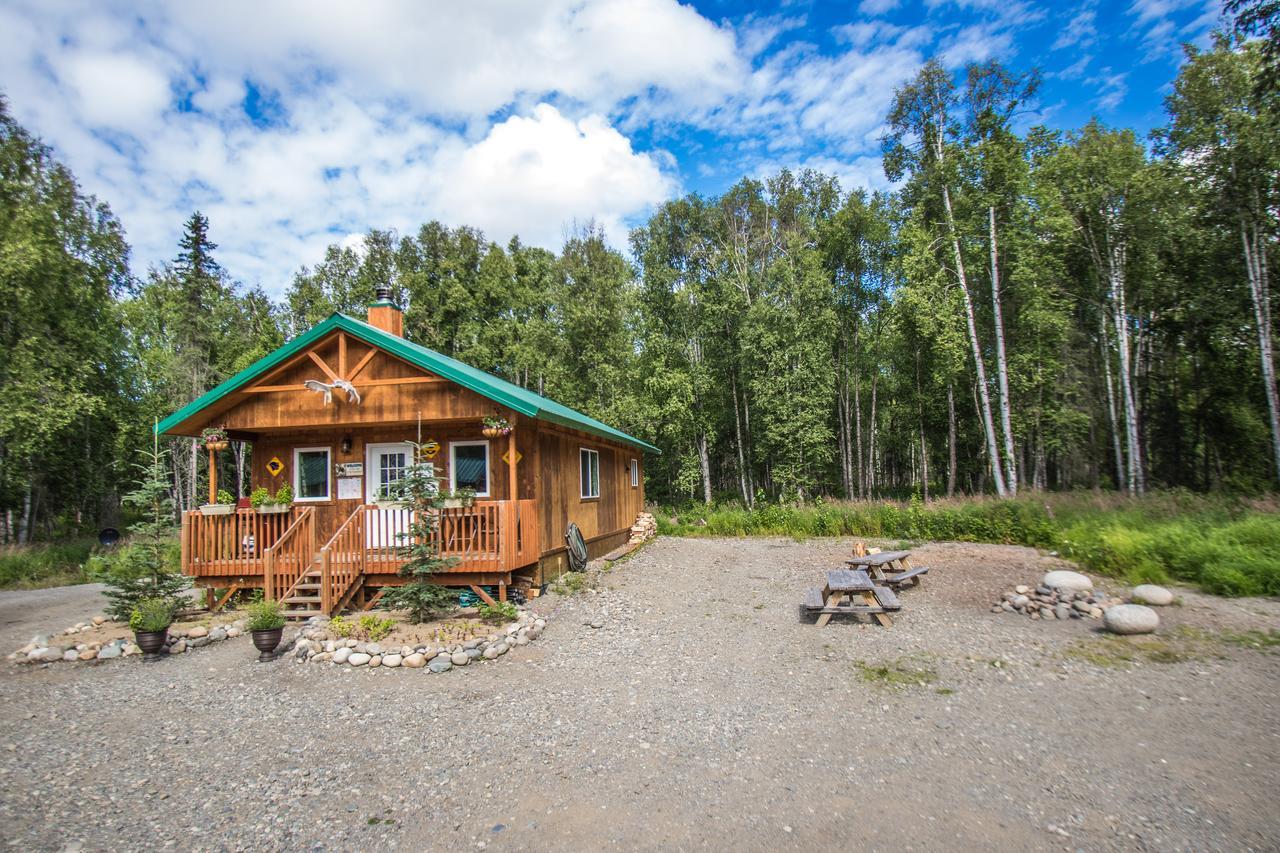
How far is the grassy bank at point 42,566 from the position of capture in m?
15.4

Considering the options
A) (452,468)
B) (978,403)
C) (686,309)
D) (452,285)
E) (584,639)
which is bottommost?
(584,639)

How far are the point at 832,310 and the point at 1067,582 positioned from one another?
1784cm

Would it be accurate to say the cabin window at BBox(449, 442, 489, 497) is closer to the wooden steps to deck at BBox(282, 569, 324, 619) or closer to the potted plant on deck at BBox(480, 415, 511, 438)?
the potted plant on deck at BBox(480, 415, 511, 438)

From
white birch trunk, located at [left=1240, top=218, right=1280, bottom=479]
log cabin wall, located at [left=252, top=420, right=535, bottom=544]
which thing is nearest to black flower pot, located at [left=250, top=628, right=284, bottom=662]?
log cabin wall, located at [left=252, top=420, right=535, bottom=544]

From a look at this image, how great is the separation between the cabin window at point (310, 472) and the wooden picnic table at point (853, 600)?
341 inches

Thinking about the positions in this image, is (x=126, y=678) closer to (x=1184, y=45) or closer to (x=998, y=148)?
(x=998, y=148)

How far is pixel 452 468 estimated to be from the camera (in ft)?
34.7

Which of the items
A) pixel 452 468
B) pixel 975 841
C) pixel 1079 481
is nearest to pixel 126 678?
pixel 452 468

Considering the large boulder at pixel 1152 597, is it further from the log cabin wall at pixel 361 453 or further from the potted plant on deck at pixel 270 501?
the potted plant on deck at pixel 270 501

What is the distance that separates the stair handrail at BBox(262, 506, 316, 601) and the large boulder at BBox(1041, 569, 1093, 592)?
11.1 m

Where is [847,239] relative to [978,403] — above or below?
above

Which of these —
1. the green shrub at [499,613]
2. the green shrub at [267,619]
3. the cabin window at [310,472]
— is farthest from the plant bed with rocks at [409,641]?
the cabin window at [310,472]

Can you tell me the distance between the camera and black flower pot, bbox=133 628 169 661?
297 inches

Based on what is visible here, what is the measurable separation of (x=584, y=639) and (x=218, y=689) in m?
3.93
